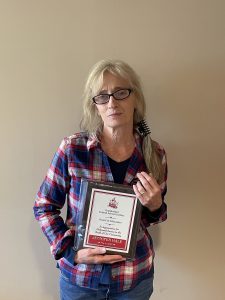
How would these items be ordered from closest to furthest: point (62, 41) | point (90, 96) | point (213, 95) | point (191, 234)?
1. point (90, 96)
2. point (62, 41)
3. point (213, 95)
4. point (191, 234)

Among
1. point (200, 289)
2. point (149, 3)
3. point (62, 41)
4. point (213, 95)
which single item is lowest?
point (200, 289)

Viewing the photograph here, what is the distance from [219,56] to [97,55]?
1.80 ft

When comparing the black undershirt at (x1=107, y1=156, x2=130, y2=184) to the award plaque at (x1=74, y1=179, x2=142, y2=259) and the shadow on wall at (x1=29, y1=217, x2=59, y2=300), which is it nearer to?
the award plaque at (x1=74, y1=179, x2=142, y2=259)

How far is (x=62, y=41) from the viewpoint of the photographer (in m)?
1.34

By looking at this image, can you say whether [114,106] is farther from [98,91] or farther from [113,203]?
[113,203]

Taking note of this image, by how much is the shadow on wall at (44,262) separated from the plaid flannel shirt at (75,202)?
0.28 metres

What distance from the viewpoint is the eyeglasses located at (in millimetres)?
1171

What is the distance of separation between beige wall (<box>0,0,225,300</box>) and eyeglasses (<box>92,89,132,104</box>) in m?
0.22

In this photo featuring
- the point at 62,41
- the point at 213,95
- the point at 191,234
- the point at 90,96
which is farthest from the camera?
the point at 191,234

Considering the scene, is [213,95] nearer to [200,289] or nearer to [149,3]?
[149,3]

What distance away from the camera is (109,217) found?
42.8 inches

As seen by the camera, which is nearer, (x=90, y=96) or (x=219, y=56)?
(x=90, y=96)

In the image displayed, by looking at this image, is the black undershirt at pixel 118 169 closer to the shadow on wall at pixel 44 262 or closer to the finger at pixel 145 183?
the finger at pixel 145 183

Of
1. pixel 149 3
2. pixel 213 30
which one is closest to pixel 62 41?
pixel 149 3
